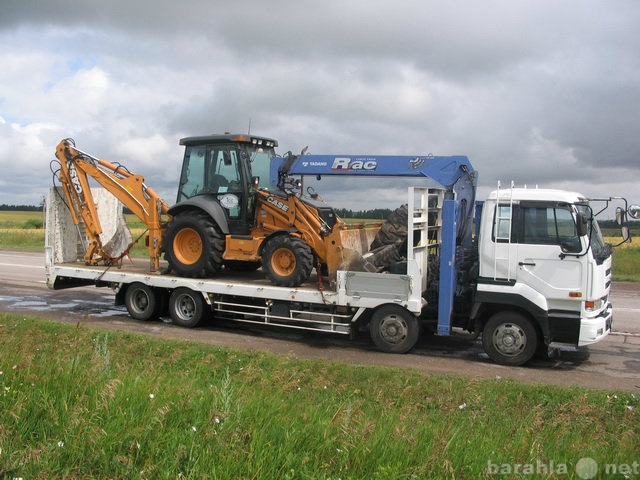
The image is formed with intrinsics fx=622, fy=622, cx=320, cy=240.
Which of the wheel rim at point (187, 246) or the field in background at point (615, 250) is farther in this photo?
the field in background at point (615, 250)

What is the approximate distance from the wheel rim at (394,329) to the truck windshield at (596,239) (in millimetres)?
2826

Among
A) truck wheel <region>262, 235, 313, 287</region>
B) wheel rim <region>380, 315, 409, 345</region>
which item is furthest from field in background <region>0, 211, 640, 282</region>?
wheel rim <region>380, 315, 409, 345</region>

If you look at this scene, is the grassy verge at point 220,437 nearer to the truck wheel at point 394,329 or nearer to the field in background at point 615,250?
the truck wheel at point 394,329

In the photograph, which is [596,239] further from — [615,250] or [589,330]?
[615,250]

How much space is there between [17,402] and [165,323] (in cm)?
757

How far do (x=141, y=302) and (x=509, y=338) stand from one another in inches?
267

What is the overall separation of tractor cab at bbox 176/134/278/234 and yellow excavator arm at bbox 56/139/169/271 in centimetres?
79

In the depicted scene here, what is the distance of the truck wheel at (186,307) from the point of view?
11047mm

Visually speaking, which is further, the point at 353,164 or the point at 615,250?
the point at 615,250

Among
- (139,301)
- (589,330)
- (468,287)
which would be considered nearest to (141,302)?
(139,301)

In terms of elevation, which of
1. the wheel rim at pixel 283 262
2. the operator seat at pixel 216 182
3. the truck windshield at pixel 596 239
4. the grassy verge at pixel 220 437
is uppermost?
the operator seat at pixel 216 182

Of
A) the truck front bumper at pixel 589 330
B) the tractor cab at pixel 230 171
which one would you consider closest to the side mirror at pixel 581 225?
the truck front bumper at pixel 589 330

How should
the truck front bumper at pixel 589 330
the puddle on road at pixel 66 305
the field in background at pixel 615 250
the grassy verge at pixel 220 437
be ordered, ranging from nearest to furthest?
the grassy verge at pixel 220 437
the truck front bumper at pixel 589 330
the puddle on road at pixel 66 305
the field in background at pixel 615 250

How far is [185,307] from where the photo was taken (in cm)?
1133
